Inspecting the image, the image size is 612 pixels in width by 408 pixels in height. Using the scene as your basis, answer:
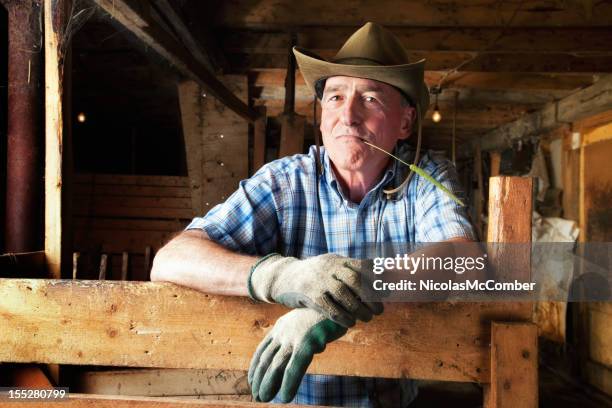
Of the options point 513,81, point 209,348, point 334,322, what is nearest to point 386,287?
point 334,322

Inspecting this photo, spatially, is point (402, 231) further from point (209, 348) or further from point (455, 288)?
point (209, 348)

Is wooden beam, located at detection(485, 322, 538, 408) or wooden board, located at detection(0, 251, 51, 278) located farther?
wooden board, located at detection(0, 251, 51, 278)

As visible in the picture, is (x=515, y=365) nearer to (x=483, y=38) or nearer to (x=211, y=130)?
(x=483, y=38)

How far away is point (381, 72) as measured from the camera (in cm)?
190

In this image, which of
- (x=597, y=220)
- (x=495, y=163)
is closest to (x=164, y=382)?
(x=597, y=220)

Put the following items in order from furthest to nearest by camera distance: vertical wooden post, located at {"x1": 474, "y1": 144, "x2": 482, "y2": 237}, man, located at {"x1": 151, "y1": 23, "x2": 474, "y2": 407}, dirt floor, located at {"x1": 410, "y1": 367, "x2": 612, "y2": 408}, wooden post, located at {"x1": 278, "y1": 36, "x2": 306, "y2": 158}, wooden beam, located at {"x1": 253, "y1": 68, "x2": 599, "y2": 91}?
vertical wooden post, located at {"x1": 474, "y1": 144, "x2": 482, "y2": 237} → dirt floor, located at {"x1": 410, "y1": 367, "x2": 612, "y2": 408} → wooden beam, located at {"x1": 253, "y1": 68, "x2": 599, "y2": 91} → wooden post, located at {"x1": 278, "y1": 36, "x2": 306, "y2": 158} → man, located at {"x1": 151, "y1": 23, "x2": 474, "y2": 407}

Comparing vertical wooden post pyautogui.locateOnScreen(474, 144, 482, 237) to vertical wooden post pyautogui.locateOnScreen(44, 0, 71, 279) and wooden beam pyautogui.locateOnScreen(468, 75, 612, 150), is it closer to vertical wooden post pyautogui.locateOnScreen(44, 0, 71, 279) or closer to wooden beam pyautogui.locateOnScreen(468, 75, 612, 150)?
wooden beam pyautogui.locateOnScreen(468, 75, 612, 150)

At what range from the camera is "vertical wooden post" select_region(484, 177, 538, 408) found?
113 cm

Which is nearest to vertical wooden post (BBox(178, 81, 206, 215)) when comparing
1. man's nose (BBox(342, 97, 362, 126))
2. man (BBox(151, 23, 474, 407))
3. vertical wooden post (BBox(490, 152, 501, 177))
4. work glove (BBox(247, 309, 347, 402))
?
man (BBox(151, 23, 474, 407))

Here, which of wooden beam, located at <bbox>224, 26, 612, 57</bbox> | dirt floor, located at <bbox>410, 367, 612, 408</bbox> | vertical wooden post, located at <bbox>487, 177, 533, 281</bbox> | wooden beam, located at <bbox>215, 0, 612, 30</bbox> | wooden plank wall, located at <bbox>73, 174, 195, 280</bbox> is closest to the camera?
vertical wooden post, located at <bbox>487, 177, 533, 281</bbox>

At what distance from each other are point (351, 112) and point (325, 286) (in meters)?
1.03

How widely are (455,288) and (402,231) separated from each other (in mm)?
760

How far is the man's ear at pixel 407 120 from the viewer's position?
211 centimetres

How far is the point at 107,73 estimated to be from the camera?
5688mm
